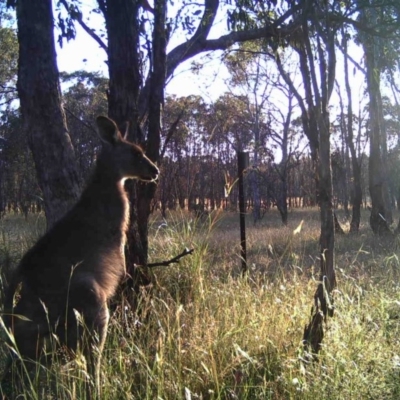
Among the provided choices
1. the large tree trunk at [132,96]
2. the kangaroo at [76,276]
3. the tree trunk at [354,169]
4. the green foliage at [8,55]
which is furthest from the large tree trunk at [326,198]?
the green foliage at [8,55]

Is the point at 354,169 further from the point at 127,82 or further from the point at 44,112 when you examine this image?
the point at 44,112

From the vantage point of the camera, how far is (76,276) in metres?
3.36

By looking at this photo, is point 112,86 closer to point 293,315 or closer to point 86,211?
point 86,211

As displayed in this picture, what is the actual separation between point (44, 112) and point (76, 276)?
5.87 ft

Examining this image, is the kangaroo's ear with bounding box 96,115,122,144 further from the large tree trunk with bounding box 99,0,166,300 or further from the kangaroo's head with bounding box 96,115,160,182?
the large tree trunk with bounding box 99,0,166,300

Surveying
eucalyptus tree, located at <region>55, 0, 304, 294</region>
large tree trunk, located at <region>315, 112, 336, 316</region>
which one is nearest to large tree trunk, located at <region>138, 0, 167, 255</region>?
eucalyptus tree, located at <region>55, 0, 304, 294</region>

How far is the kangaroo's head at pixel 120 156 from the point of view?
13.8 feet

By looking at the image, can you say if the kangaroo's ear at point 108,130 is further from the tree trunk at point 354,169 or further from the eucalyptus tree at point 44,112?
the tree trunk at point 354,169

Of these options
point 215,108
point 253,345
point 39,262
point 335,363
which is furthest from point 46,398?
point 215,108

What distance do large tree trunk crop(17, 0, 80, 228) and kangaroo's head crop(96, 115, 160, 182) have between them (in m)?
0.49

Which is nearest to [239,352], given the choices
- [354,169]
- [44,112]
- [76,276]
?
[76,276]

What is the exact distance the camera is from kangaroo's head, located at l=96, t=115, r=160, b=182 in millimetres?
4219

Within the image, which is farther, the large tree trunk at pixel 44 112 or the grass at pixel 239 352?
the large tree trunk at pixel 44 112

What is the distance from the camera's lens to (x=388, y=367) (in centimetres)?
302
